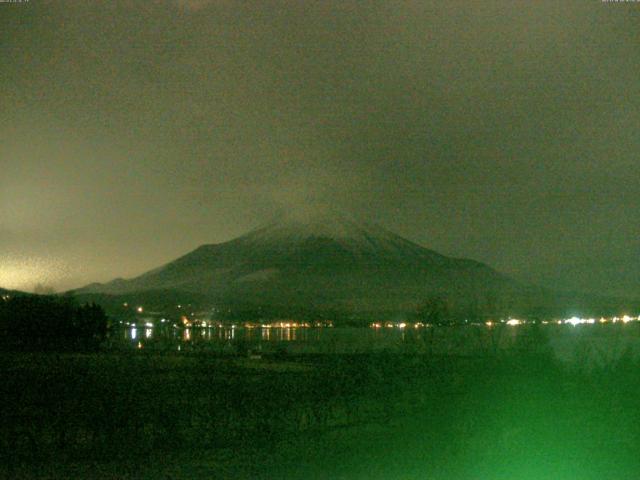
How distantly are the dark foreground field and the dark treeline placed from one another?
34.6 meters

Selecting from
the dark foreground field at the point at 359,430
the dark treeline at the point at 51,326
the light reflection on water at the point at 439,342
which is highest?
the dark treeline at the point at 51,326

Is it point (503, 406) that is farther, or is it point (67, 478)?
point (503, 406)

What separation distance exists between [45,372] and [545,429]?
2282 centimetres

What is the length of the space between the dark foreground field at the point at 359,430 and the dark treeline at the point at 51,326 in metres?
34.6

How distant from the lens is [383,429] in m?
18.0

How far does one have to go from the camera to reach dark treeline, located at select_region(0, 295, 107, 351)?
5794 centimetres

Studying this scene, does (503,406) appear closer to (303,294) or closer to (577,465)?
(577,465)

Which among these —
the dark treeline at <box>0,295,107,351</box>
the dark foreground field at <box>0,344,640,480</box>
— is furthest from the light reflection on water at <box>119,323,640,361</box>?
the dark treeline at <box>0,295,107,351</box>

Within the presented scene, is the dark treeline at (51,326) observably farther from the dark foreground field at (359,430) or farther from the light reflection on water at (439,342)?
the dark foreground field at (359,430)

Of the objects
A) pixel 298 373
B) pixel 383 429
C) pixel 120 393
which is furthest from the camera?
pixel 298 373

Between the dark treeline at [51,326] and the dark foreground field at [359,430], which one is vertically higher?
the dark treeline at [51,326]

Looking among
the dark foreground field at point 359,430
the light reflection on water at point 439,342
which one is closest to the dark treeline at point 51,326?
the light reflection on water at point 439,342

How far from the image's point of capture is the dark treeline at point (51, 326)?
2281 inches

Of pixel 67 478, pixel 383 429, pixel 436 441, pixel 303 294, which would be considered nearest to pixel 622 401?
pixel 436 441
